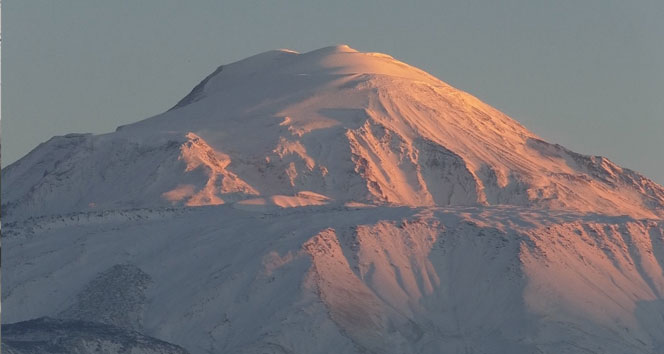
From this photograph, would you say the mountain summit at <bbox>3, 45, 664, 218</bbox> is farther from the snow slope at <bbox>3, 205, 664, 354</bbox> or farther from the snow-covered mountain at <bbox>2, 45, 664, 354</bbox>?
the snow slope at <bbox>3, 205, 664, 354</bbox>

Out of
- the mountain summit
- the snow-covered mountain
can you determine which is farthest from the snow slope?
the mountain summit

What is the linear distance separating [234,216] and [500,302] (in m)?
22.1

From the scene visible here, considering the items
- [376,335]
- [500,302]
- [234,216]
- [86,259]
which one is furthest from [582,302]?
[86,259]

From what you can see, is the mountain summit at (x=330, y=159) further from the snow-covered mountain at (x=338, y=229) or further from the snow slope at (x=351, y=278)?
the snow slope at (x=351, y=278)

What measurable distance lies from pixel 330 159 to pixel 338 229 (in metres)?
22.9

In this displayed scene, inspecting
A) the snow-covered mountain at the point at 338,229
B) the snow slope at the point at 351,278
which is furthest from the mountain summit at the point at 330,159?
the snow slope at the point at 351,278

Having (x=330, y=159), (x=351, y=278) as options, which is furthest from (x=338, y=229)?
(x=330, y=159)

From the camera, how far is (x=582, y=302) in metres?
114

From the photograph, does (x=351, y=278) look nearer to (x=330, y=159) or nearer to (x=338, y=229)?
(x=338, y=229)

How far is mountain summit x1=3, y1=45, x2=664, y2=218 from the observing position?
138 metres

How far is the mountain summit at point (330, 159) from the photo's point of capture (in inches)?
5423

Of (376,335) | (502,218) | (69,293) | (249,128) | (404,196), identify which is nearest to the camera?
(376,335)

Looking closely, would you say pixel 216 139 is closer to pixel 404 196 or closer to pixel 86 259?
pixel 404 196

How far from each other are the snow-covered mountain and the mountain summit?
21 cm
